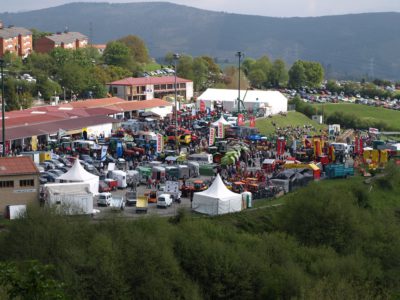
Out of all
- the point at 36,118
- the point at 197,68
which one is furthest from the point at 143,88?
the point at 36,118

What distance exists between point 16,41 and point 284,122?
32175 mm

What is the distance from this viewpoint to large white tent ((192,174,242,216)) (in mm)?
19422

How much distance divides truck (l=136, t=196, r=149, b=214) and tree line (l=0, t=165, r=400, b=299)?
1.37 meters

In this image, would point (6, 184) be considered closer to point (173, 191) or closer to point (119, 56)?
point (173, 191)

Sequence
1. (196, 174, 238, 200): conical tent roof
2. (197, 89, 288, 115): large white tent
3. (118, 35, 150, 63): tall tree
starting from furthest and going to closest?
(118, 35, 150, 63): tall tree
(197, 89, 288, 115): large white tent
(196, 174, 238, 200): conical tent roof

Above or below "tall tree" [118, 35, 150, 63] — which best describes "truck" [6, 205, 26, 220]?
below

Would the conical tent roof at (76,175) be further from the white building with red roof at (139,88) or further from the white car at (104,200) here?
the white building with red roof at (139,88)

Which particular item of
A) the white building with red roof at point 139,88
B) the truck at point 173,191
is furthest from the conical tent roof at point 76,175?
the white building with red roof at point 139,88

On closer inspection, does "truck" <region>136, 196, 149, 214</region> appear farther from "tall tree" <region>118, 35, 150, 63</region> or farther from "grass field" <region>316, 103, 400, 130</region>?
"tall tree" <region>118, 35, 150, 63</region>

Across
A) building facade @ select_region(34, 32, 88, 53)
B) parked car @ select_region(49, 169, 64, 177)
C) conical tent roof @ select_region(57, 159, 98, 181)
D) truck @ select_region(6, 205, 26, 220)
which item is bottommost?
truck @ select_region(6, 205, 26, 220)

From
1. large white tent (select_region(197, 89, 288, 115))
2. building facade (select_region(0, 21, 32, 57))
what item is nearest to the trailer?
large white tent (select_region(197, 89, 288, 115))

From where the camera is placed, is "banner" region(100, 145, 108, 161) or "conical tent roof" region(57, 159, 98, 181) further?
"banner" region(100, 145, 108, 161)

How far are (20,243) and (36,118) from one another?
56.1 ft

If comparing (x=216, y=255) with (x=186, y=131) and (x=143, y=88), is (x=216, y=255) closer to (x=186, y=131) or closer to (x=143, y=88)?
(x=186, y=131)
